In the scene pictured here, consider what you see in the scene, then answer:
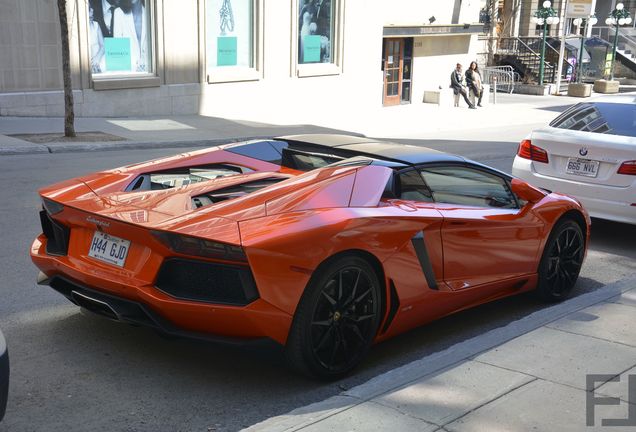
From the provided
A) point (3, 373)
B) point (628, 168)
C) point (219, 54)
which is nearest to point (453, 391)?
point (3, 373)

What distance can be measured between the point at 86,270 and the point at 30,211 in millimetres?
4698

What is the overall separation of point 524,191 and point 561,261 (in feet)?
2.49

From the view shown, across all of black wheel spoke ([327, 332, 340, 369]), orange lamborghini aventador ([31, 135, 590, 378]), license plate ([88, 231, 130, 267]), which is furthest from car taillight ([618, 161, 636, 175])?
license plate ([88, 231, 130, 267])

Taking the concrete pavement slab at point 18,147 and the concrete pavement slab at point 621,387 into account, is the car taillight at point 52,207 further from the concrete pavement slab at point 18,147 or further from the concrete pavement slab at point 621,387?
Result: the concrete pavement slab at point 18,147

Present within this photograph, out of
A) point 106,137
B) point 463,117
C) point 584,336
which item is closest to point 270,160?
point 584,336

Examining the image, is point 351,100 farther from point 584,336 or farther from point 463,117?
point 584,336

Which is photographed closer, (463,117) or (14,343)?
(14,343)

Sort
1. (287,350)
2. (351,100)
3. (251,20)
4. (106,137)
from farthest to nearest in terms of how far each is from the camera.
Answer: (351,100) → (251,20) → (106,137) → (287,350)

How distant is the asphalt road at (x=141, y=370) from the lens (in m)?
4.21

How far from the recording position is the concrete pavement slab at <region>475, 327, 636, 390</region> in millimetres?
4578

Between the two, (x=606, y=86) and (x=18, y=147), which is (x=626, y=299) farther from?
(x=606, y=86)

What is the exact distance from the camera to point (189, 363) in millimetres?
4930

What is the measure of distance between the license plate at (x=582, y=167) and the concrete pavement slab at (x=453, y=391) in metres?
4.61

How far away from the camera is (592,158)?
28.0 ft
